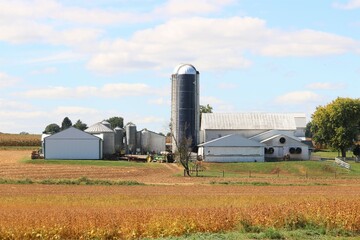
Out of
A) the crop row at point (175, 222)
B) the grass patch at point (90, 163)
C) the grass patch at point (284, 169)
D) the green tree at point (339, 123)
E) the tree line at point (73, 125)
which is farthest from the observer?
the tree line at point (73, 125)

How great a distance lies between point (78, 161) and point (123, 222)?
57632mm

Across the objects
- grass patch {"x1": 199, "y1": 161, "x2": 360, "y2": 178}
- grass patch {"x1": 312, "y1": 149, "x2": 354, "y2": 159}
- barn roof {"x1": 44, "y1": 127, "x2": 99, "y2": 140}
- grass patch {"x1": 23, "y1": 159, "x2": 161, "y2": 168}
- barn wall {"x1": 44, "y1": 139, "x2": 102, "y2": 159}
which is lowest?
grass patch {"x1": 199, "y1": 161, "x2": 360, "y2": 178}

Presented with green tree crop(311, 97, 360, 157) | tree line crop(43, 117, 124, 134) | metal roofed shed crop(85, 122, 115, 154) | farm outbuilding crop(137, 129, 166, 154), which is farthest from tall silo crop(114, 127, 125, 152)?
tree line crop(43, 117, 124, 134)

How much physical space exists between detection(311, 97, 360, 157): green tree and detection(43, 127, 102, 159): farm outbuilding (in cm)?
2719

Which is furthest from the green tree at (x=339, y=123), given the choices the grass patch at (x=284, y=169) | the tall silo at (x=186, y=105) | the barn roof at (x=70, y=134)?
the barn roof at (x=70, y=134)

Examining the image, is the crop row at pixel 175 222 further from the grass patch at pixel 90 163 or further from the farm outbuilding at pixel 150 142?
the farm outbuilding at pixel 150 142

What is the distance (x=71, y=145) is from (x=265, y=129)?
2488 cm

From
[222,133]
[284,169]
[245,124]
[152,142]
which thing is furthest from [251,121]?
[284,169]

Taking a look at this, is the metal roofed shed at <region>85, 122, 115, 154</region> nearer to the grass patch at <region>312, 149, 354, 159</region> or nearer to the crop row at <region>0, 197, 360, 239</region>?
the grass patch at <region>312, 149, 354, 159</region>

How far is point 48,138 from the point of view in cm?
8194

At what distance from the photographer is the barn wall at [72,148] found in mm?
81750

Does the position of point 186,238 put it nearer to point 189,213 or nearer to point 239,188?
point 189,213

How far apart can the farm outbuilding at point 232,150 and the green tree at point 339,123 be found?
982cm

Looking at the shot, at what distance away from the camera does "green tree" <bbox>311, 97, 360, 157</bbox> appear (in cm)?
8606
